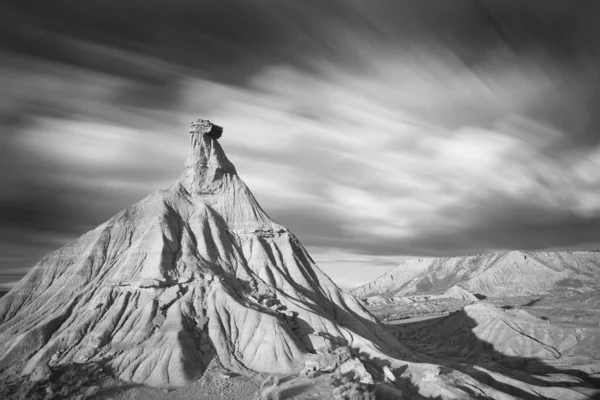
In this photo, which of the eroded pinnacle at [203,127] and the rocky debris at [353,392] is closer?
the rocky debris at [353,392]

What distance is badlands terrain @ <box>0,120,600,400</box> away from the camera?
194ft

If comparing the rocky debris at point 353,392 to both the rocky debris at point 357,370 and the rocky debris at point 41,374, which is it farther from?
the rocky debris at point 41,374

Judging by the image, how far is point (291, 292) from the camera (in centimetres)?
8975

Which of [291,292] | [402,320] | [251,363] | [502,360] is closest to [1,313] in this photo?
[251,363]

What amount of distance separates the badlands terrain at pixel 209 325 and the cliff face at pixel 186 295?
0.25m

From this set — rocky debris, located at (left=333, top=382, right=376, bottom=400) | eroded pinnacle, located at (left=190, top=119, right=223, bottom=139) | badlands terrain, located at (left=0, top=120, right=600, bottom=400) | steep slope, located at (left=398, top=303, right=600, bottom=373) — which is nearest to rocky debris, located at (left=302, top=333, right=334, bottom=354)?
badlands terrain, located at (left=0, top=120, right=600, bottom=400)

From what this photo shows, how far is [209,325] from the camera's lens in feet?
237

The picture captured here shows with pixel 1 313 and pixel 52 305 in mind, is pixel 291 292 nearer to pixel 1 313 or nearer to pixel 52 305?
pixel 52 305

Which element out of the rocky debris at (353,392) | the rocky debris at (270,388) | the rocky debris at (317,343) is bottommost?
the rocky debris at (270,388)

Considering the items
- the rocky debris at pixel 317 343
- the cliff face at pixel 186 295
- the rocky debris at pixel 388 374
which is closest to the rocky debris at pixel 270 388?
the cliff face at pixel 186 295

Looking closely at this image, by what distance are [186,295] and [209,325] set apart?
784 cm

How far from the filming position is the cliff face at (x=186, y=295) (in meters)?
64.7

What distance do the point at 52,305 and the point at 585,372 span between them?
370 feet

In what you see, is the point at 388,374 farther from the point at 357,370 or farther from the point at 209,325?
the point at 209,325
